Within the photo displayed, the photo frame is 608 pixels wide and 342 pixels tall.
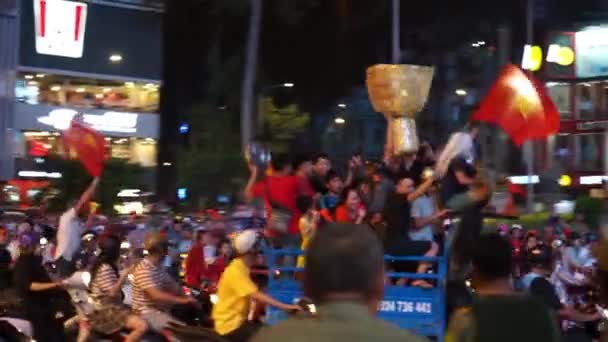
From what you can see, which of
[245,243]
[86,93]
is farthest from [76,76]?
[245,243]

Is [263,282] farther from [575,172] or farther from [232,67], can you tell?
[232,67]

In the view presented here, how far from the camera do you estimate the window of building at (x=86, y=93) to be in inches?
1785

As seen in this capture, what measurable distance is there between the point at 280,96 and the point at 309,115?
1.37m

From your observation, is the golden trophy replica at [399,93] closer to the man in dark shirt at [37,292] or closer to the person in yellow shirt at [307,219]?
the person in yellow shirt at [307,219]

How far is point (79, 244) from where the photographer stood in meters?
13.3

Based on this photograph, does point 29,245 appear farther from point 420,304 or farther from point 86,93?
point 86,93

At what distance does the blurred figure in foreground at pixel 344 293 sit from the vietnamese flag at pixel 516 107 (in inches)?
310

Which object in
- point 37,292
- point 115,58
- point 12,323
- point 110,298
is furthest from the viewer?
point 115,58

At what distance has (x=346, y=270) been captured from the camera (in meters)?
3.04

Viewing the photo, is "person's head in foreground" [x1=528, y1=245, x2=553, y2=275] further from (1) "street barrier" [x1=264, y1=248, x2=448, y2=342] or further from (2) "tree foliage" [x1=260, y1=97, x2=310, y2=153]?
(2) "tree foliage" [x1=260, y1=97, x2=310, y2=153]

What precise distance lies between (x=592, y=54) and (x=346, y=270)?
35513mm

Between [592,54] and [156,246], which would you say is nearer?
[156,246]

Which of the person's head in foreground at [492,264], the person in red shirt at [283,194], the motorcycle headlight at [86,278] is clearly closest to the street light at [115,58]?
the motorcycle headlight at [86,278]

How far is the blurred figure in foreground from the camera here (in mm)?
2982
